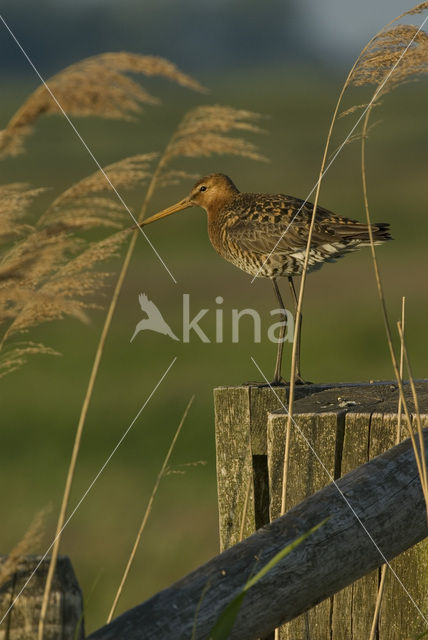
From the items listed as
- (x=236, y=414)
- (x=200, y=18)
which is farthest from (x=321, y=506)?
(x=200, y=18)

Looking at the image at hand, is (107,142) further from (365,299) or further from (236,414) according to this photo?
(236,414)

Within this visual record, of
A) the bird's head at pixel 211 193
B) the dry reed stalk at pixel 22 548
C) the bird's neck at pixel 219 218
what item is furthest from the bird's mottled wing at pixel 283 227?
the dry reed stalk at pixel 22 548

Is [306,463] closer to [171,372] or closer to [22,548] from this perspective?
[22,548]

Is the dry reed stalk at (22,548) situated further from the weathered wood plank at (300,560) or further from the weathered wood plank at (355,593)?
the weathered wood plank at (355,593)

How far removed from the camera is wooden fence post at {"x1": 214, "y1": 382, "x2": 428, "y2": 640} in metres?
3.54

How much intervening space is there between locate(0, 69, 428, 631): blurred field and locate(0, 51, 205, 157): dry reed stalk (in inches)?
49.1

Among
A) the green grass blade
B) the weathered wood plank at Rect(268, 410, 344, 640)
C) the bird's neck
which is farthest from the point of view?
the bird's neck

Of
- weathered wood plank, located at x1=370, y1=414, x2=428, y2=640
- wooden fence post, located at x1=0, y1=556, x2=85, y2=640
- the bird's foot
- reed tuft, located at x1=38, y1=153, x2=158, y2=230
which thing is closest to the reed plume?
reed tuft, located at x1=38, y1=153, x2=158, y2=230

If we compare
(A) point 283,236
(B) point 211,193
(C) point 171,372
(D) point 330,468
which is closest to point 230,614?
(D) point 330,468

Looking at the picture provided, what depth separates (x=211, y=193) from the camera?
296 inches

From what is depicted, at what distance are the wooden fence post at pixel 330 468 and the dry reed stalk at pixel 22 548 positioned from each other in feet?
3.47

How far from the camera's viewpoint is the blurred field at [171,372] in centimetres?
1044

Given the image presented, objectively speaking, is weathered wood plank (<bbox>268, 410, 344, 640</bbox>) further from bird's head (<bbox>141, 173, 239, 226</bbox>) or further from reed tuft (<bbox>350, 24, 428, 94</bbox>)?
bird's head (<bbox>141, 173, 239, 226</bbox>)

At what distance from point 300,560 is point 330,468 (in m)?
1.15
